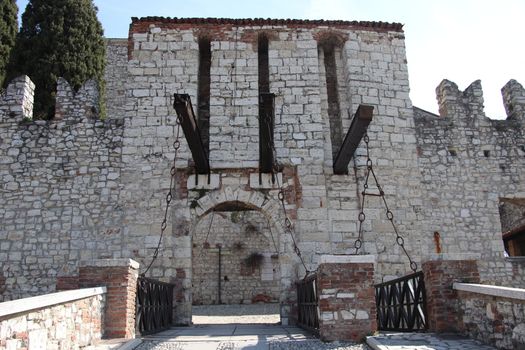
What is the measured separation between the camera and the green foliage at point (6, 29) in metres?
12.1

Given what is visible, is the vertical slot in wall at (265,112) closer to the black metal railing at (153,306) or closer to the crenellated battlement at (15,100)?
the black metal railing at (153,306)

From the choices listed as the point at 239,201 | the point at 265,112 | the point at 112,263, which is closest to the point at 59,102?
the point at 239,201

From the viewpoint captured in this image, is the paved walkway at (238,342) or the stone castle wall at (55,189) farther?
the stone castle wall at (55,189)

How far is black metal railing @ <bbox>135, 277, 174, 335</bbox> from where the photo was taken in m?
6.59

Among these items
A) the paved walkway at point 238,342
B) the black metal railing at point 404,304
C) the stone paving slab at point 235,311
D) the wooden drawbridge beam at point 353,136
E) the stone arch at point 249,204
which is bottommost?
the stone paving slab at point 235,311

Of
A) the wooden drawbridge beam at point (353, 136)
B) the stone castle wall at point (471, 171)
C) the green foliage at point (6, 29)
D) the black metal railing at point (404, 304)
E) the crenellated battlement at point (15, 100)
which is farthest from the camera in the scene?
the green foliage at point (6, 29)

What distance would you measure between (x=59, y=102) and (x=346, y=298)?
7654 mm

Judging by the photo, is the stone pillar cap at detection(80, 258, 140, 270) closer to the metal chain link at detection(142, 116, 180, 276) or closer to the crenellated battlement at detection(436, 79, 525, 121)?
the metal chain link at detection(142, 116, 180, 276)

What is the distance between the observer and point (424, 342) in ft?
17.9

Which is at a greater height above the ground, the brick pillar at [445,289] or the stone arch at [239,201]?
the stone arch at [239,201]

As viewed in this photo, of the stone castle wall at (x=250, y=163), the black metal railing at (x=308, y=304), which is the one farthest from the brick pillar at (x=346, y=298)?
the stone castle wall at (x=250, y=163)

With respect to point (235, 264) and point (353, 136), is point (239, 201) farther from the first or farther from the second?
point (235, 264)

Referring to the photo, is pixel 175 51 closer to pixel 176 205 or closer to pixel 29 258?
pixel 176 205

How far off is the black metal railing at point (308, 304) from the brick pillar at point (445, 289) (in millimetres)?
1459
